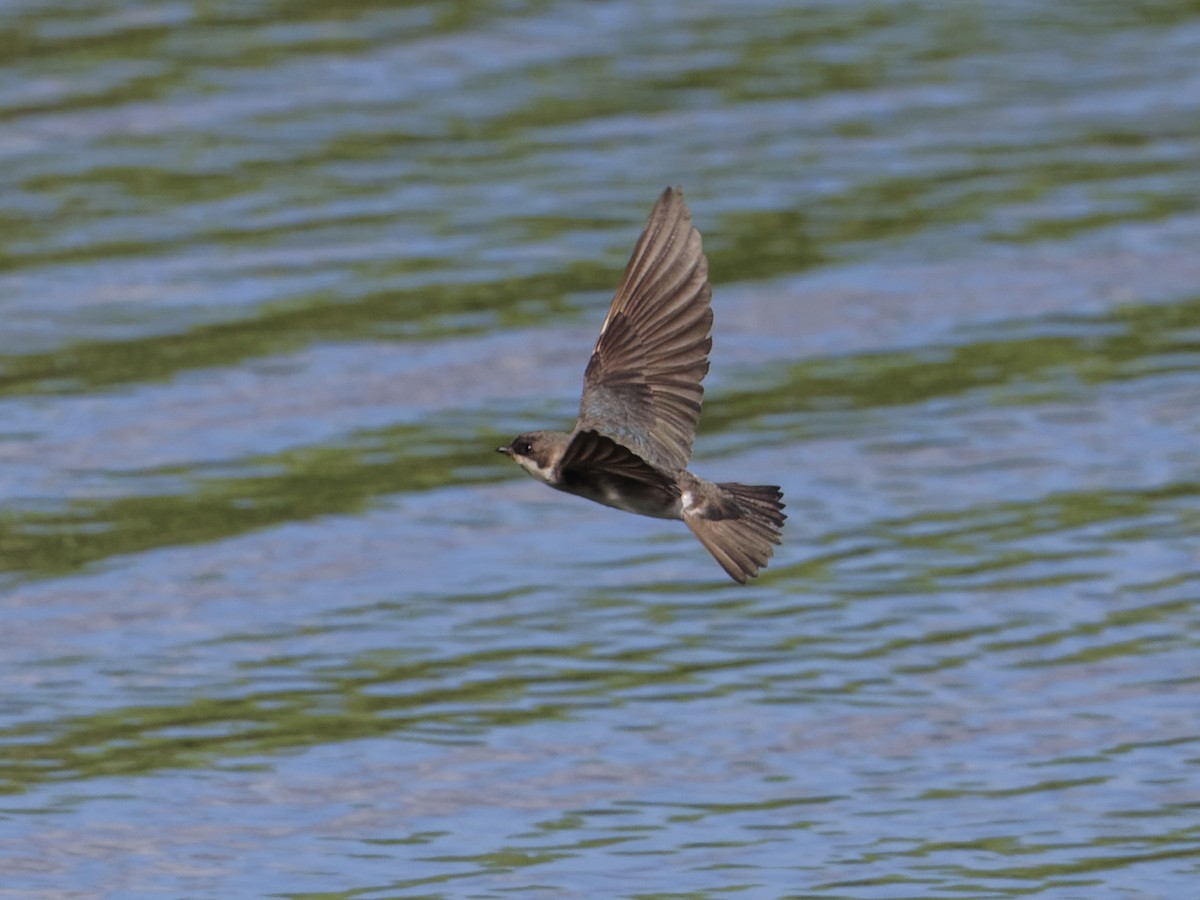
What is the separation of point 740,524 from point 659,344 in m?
0.69

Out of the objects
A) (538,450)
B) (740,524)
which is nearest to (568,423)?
(740,524)

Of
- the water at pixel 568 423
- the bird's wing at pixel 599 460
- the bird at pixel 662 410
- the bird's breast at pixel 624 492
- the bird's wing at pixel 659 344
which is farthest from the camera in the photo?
the water at pixel 568 423

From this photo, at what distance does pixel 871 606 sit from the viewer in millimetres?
9844

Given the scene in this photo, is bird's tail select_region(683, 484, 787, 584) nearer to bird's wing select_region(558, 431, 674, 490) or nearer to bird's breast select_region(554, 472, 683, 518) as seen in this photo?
bird's breast select_region(554, 472, 683, 518)

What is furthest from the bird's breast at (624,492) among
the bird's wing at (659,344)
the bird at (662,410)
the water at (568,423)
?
the water at (568,423)

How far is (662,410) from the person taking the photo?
775cm

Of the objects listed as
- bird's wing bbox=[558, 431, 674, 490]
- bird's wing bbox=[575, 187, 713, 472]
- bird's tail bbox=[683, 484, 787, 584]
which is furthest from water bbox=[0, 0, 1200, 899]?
bird's wing bbox=[558, 431, 674, 490]

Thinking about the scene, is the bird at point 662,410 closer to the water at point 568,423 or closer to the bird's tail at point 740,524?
the bird's tail at point 740,524

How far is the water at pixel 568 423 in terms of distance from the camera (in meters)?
8.45

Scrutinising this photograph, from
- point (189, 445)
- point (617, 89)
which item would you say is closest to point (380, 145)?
point (617, 89)

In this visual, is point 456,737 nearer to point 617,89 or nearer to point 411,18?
point 617,89

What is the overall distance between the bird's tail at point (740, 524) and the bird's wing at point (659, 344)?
7.3 inches

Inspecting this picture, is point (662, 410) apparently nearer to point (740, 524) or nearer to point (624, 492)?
point (740, 524)

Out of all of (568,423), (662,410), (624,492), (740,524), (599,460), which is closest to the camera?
(599,460)
